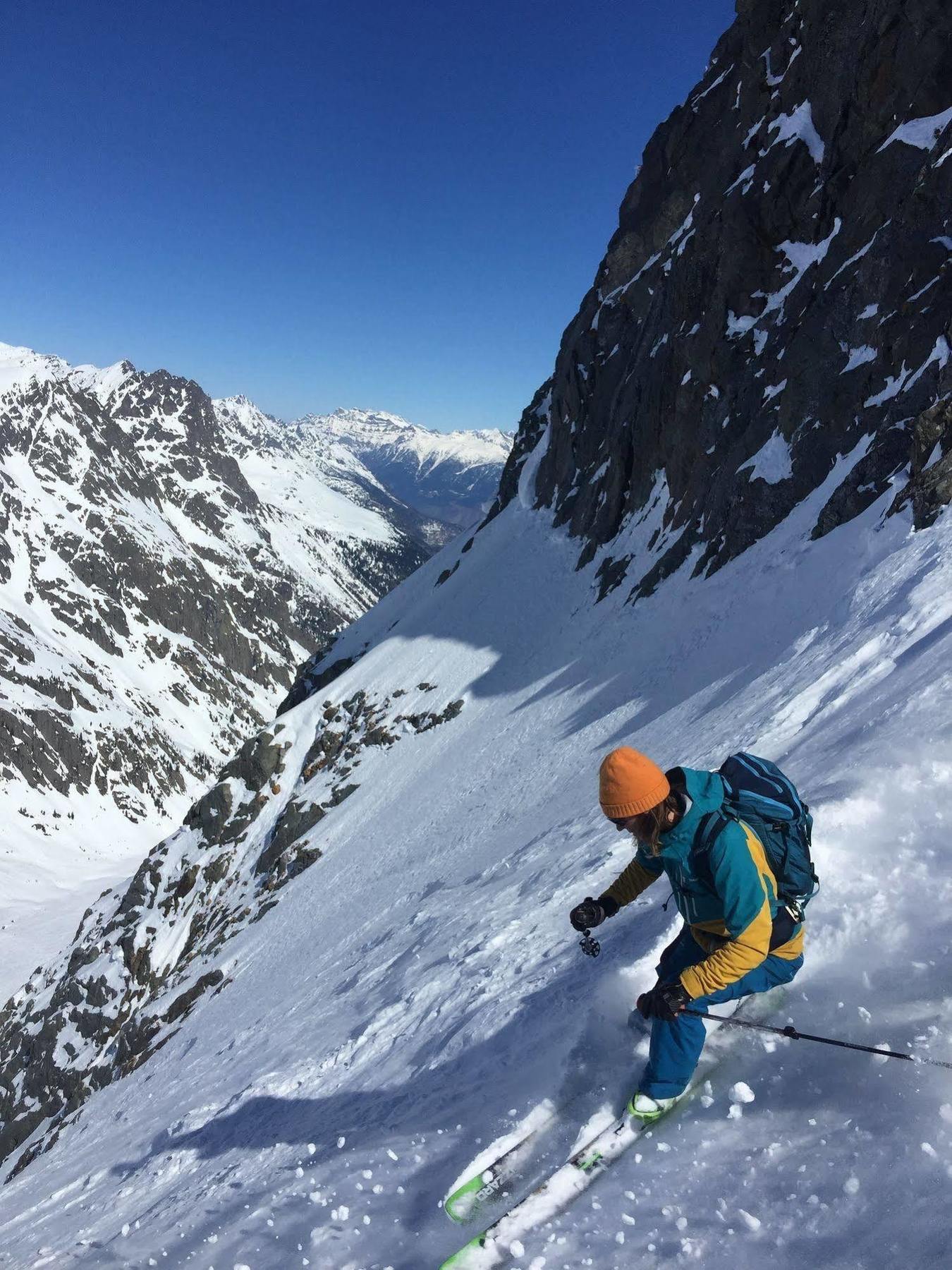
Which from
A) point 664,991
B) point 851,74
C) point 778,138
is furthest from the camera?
point 778,138

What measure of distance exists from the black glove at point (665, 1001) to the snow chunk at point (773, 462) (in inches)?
917

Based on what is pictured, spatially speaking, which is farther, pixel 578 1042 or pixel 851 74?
pixel 851 74

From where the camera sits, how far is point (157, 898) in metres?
50.7

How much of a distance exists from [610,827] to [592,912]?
7.74 m

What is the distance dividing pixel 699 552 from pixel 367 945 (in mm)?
19518

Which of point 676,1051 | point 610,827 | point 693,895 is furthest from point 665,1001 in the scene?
point 610,827

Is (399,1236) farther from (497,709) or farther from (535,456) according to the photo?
(535,456)

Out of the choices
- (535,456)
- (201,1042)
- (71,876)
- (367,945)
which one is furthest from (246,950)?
(71,876)

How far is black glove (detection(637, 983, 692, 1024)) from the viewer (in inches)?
166

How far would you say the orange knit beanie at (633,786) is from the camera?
4.05 m

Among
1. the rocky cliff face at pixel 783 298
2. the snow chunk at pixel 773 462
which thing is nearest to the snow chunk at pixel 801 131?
the rocky cliff face at pixel 783 298

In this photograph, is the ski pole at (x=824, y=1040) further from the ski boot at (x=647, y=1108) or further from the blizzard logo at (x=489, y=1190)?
the blizzard logo at (x=489, y=1190)

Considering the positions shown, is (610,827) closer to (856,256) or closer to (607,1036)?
(607,1036)

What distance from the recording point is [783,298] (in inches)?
1168
